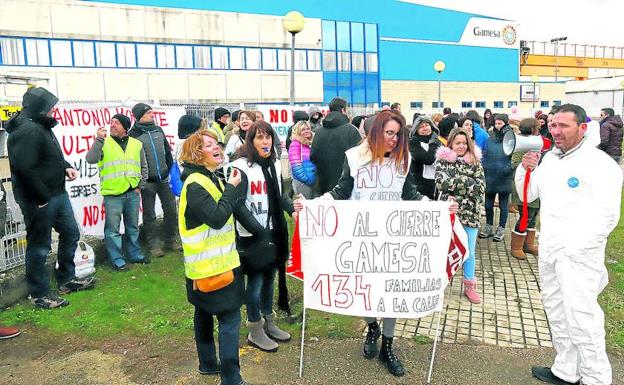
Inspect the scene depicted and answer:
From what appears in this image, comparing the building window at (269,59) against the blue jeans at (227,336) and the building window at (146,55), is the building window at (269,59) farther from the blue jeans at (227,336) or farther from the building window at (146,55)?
the blue jeans at (227,336)

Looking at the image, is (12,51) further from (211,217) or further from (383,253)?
(383,253)

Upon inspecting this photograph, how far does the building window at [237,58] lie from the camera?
108 feet

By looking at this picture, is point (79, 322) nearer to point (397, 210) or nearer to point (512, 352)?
point (397, 210)

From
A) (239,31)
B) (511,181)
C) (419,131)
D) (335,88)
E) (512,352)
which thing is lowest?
(512,352)

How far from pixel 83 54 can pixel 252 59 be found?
418 inches

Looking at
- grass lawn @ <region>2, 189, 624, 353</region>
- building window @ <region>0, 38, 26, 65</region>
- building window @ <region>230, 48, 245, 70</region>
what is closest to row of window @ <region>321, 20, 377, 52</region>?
building window @ <region>230, 48, 245, 70</region>

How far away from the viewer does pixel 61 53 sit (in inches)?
1064

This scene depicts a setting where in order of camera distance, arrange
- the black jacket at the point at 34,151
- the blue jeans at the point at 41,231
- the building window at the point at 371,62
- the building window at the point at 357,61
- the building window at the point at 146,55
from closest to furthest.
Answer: the black jacket at the point at 34,151, the blue jeans at the point at 41,231, the building window at the point at 146,55, the building window at the point at 357,61, the building window at the point at 371,62

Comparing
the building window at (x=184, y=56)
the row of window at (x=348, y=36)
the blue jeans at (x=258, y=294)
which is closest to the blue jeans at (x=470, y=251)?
the blue jeans at (x=258, y=294)

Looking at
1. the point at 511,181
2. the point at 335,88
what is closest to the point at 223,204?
the point at 511,181

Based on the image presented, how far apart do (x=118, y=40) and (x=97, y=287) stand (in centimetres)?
2655

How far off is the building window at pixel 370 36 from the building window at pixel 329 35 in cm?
299

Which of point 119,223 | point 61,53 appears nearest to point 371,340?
point 119,223

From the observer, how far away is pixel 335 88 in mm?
37531
